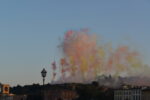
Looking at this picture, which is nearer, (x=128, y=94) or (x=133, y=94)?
(x=133, y=94)

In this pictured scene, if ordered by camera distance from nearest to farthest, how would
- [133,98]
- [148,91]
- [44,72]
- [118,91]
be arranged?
[44,72]
[148,91]
[133,98]
[118,91]

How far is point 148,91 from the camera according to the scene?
167 meters

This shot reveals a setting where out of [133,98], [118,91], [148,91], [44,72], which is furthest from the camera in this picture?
[118,91]

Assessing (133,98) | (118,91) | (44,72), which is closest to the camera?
(44,72)

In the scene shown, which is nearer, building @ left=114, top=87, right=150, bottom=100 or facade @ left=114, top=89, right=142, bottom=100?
building @ left=114, top=87, right=150, bottom=100

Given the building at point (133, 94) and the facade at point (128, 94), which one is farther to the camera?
the facade at point (128, 94)

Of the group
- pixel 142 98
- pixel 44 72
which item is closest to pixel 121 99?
pixel 142 98

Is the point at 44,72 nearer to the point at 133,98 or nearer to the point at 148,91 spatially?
the point at 148,91

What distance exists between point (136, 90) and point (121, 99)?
1174cm

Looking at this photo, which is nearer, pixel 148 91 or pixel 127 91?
pixel 148 91

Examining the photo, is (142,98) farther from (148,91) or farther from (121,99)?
(121,99)

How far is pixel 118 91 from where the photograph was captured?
197m

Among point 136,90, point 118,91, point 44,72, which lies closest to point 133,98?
point 136,90

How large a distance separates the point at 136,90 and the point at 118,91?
18.2 metres
